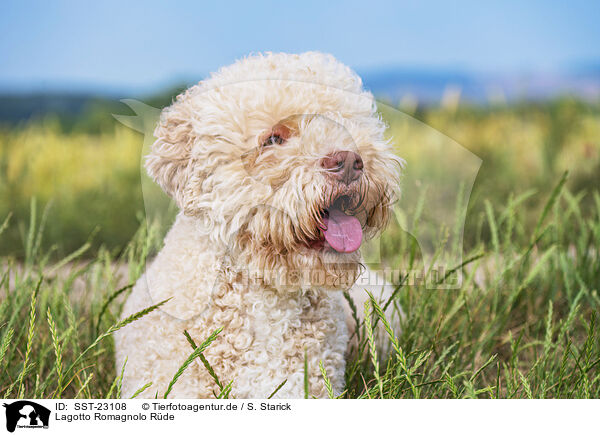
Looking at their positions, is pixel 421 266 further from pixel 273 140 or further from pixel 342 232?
pixel 273 140

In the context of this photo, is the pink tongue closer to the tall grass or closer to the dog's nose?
the dog's nose

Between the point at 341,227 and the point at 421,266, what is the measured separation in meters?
0.86

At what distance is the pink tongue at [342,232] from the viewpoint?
1.60m

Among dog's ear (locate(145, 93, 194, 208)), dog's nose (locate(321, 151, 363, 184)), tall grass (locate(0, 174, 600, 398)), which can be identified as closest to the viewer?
dog's nose (locate(321, 151, 363, 184))

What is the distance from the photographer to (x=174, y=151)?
1.68 m

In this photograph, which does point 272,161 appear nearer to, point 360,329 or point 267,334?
point 267,334

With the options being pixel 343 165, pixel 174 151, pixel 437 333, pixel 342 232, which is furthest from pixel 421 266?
pixel 174 151

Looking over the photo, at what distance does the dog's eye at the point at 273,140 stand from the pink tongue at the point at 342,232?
228mm

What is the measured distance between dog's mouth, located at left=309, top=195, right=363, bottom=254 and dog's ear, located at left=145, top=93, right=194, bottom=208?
1.32ft

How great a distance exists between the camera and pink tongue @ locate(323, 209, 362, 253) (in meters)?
1.60
